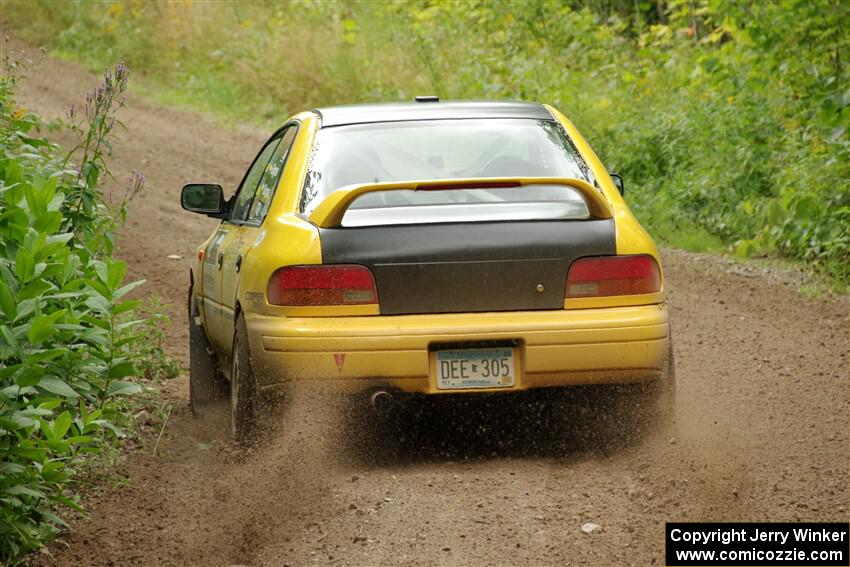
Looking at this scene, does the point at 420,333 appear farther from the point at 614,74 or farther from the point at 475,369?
the point at 614,74

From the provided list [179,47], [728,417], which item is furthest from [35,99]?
[728,417]

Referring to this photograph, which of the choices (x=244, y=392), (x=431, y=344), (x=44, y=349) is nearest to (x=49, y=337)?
(x=44, y=349)

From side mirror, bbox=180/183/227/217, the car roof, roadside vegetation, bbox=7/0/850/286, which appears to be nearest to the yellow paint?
the car roof

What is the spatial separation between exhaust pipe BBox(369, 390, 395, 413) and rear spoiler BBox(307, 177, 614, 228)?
683mm

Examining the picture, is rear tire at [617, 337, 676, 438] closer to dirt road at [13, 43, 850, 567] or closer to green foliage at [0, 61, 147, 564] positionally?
dirt road at [13, 43, 850, 567]

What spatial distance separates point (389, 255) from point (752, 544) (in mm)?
1784

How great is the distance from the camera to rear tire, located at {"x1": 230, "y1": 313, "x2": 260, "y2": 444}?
17.8ft

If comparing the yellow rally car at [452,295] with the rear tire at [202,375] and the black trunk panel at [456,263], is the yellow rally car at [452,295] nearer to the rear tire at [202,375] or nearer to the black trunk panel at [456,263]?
the black trunk panel at [456,263]

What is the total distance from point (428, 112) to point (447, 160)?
307 millimetres

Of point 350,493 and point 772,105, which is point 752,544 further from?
point 772,105

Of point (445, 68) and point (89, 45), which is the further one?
point (89, 45)

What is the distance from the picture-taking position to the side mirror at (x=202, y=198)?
6.84 meters

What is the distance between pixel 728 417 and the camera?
252 inches

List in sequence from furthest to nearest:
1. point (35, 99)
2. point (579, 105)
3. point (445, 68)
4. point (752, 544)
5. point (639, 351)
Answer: point (35, 99) < point (445, 68) < point (579, 105) < point (639, 351) < point (752, 544)
